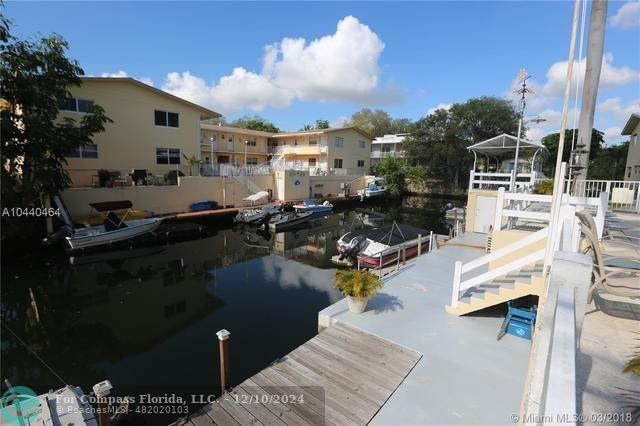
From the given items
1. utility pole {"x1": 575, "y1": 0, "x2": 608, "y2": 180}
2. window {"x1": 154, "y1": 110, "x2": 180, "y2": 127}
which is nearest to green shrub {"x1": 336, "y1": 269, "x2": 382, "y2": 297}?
utility pole {"x1": 575, "y1": 0, "x2": 608, "y2": 180}

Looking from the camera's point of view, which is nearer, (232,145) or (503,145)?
(503,145)

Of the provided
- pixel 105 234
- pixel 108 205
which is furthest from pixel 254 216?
pixel 105 234

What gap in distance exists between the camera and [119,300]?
31.4 ft

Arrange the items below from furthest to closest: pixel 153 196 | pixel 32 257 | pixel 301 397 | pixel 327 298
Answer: pixel 153 196
pixel 32 257
pixel 327 298
pixel 301 397

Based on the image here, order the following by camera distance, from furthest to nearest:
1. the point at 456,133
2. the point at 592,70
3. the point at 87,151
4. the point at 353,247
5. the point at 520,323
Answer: the point at 456,133
the point at 87,151
the point at 353,247
the point at 592,70
the point at 520,323

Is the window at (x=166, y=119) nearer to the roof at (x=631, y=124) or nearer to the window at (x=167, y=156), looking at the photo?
the window at (x=167, y=156)

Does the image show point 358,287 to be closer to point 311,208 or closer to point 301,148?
point 311,208

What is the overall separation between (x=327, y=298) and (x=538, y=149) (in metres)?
11.7

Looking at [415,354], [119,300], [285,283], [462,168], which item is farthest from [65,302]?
[462,168]

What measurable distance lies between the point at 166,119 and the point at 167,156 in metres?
2.68

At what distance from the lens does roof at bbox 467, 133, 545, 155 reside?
13281 millimetres

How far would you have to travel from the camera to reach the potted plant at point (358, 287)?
21.3ft

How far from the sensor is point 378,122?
61312mm

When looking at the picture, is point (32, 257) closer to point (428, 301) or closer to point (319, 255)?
point (319, 255)
